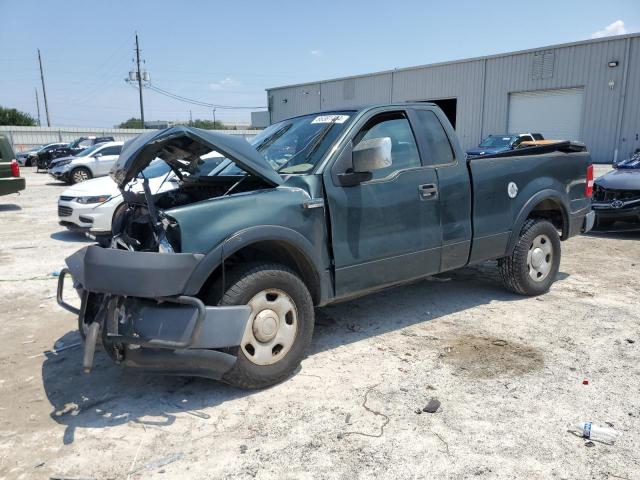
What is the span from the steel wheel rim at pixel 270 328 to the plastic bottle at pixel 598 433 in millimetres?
1920

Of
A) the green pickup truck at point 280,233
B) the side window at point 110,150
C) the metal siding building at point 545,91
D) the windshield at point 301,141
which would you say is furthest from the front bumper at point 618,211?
the metal siding building at point 545,91

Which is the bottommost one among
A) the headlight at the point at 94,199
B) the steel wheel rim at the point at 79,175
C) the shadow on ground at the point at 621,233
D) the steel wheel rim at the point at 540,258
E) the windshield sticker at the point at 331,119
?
the shadow on ground at the point at 621,233

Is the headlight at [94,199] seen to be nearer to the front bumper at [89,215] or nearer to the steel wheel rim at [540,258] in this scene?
the front bumper at [89,215]

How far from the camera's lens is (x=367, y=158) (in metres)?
3.87

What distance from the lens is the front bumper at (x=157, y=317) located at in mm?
3094

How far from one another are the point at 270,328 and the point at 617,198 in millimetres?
7818

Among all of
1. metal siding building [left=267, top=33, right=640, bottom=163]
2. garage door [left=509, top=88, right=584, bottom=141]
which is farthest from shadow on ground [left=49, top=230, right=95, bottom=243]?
garage door [left=509, top=88, right=584, bottom=141]

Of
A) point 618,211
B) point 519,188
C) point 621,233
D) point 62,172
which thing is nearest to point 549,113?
point 621,233

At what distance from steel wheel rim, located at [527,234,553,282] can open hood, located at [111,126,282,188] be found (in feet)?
10.4

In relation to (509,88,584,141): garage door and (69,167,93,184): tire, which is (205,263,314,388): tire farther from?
(509,88,584,141): garage door

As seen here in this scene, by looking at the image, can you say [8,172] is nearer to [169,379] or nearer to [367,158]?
[169,379]

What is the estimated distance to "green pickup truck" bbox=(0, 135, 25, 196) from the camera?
503 inches

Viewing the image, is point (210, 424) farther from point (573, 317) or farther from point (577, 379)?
point (573, 317)

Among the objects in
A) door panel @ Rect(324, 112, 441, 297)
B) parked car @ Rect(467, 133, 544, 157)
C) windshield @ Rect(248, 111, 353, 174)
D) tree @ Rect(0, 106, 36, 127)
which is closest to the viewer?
door panel @ Rect(324, 112, 441, 297)
